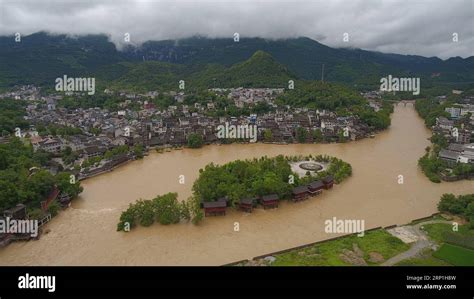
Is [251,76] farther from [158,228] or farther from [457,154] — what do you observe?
[158,228]

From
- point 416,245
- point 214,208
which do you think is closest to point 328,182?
point 416,245

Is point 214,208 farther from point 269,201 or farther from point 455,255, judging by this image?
point 455,255

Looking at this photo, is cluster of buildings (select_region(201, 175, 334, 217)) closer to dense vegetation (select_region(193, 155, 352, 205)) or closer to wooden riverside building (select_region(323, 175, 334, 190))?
wooden riverside building (select_region(323, 175, 334, 190))

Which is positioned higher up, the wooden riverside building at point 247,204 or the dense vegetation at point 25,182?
the dense vegetation at point 25,182

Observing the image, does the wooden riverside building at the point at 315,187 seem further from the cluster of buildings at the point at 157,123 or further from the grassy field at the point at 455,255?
the cluster of buildings at the point at 157,123

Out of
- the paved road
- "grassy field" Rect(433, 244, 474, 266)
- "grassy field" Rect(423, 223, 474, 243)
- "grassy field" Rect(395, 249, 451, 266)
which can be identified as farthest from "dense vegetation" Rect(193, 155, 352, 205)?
"grassy field" Rect(433, 244, 474, 266)

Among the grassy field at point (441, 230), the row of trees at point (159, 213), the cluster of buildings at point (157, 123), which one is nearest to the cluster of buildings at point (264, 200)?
the row of trees at point (159, 213)
